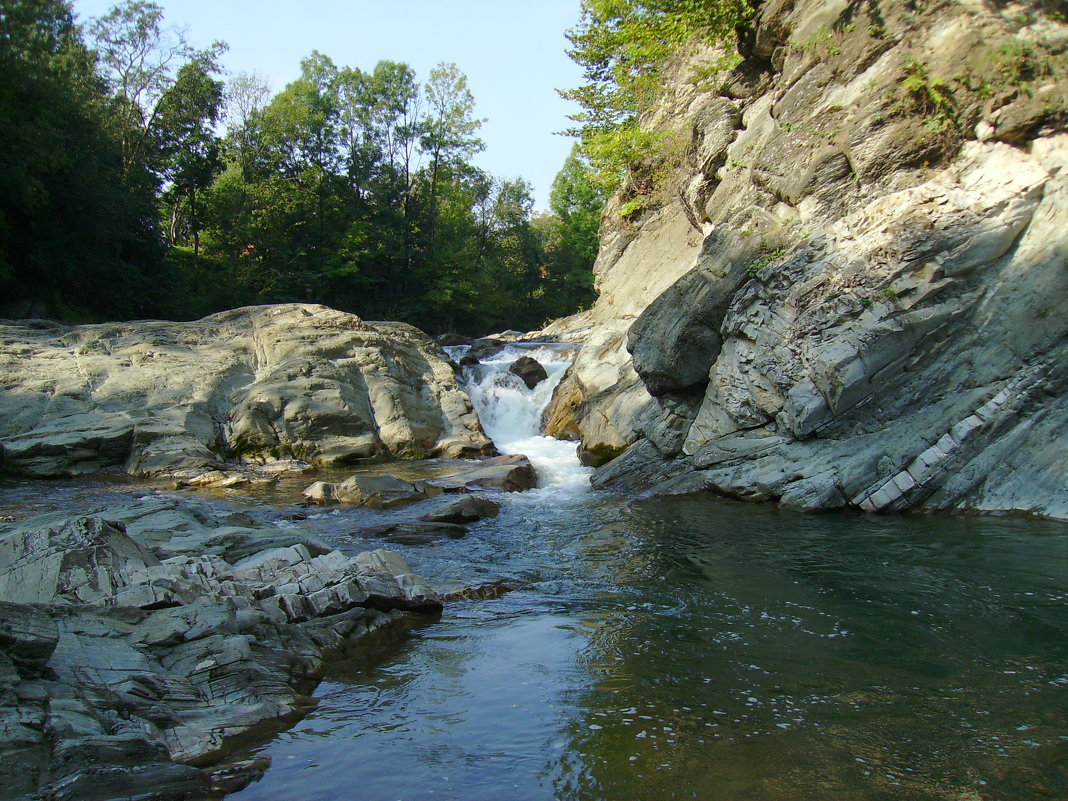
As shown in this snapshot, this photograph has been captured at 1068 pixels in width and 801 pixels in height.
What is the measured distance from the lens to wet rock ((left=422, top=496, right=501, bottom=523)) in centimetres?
1168

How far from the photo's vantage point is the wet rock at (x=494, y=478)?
14562mm

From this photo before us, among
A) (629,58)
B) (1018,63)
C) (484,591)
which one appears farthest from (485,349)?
(484,591)

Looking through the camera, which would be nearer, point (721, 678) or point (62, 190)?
point (721, 678)

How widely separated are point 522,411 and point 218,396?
8.49m

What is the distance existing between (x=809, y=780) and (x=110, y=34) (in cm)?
4139

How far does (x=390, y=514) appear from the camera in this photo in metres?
12.3

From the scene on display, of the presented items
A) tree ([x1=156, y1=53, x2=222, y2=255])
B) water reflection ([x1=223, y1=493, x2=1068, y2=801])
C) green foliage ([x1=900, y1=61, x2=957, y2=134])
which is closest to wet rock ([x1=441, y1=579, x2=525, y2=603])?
water reflection ([x1=223, y1=493, x2=1068, y2=801])

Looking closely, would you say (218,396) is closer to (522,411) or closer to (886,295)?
(522,411)

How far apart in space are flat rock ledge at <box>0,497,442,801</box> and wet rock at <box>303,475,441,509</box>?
443 centimetres

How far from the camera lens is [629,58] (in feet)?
75.4

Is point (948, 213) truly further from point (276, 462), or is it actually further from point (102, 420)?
point (102, 420)

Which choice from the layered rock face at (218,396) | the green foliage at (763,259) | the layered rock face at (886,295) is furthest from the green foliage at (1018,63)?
the layered rock face at (218,396)

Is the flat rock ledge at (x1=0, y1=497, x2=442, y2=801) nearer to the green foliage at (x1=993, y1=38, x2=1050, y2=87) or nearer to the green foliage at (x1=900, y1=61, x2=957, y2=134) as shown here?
the green foliage at (x1=900, y1=61, x2=957, y2=134)

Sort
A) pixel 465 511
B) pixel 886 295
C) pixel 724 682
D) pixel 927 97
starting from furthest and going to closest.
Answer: pixel 927 97
pixel 465 511
pixel 886 295
pixel 724 682
